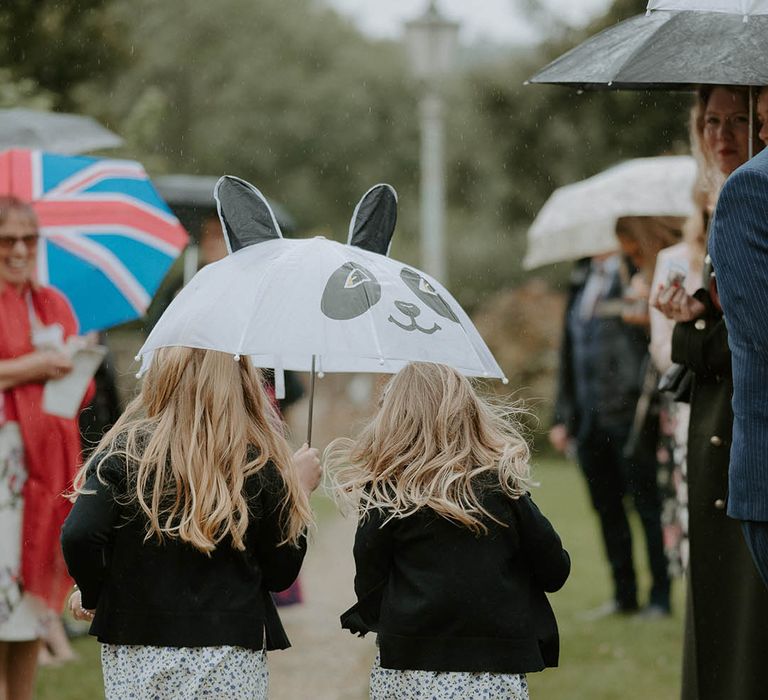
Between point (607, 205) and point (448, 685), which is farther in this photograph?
point (607, 205)

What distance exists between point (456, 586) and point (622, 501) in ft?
16.2

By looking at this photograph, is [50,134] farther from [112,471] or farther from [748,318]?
[748,318]

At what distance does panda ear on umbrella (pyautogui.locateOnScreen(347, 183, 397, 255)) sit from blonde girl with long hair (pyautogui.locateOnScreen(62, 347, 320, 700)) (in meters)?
0.64

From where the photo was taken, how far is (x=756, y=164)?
2873 mm

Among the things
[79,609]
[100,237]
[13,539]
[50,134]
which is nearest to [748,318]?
[79,609]

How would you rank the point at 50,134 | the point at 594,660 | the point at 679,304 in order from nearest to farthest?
1. the point at 679,304
2. the point at 50,134
3. the point at 594,660

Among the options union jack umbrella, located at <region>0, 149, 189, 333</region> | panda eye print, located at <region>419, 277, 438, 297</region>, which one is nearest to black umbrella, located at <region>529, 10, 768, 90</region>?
panda eye print, located at <region>419, 277, 438, 297</region>

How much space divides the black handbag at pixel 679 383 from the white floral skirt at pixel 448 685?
149 centimetres

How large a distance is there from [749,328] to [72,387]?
12.1 ft

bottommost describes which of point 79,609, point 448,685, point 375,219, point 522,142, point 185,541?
point 448,685

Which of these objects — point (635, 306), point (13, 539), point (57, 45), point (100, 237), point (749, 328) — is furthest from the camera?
point (57, 45)

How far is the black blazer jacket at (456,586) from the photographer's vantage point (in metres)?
3.57

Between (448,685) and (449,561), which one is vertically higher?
(449,561)

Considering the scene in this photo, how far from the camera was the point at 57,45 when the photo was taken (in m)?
11.2
